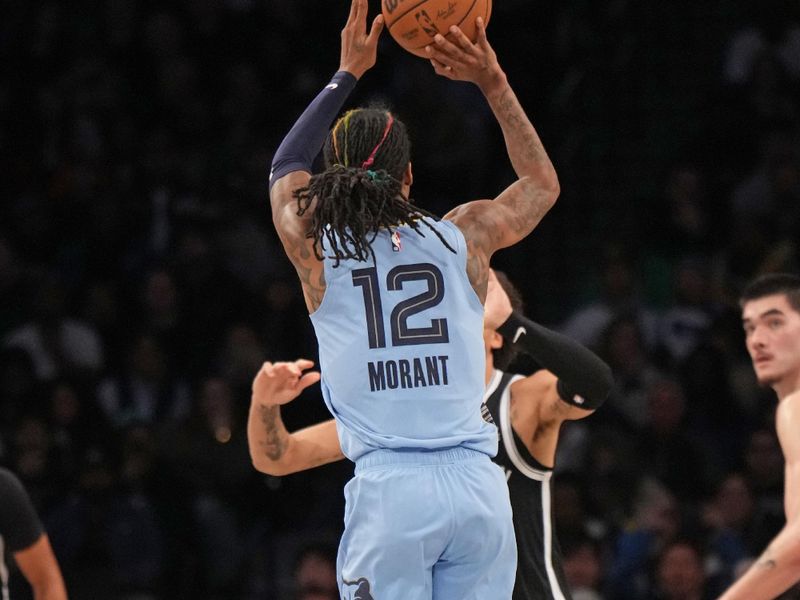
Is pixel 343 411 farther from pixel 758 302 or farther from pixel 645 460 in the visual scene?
pixel 645 460

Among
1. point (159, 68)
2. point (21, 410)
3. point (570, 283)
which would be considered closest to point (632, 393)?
point (570, 283)

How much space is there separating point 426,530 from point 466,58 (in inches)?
49.9

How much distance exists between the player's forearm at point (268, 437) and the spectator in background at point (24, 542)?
84cm

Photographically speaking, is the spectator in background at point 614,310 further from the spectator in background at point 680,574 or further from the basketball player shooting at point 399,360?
the basketball player shooting at point 399,360

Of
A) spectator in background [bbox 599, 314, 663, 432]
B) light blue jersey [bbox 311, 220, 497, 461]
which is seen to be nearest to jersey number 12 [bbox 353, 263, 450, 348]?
light blue jersey [bbox 311, 220, 497, 461]

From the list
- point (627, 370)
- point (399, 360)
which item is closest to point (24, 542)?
point (399, 360)

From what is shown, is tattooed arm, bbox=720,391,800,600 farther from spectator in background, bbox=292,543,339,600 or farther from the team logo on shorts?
spectator in background, bbox=292,543,339,600

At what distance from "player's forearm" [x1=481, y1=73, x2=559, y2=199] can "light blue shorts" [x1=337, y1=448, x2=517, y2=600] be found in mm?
799

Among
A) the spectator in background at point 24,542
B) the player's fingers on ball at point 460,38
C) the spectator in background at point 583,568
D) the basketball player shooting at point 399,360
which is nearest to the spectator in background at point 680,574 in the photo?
the spectator in background at point 583,568

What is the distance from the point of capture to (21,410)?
7.97 m

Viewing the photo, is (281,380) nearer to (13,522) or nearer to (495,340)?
(495,340)

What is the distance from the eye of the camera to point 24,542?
15.4 feet

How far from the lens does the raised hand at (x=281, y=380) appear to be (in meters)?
3.97

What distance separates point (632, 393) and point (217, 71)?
12.7 feet
